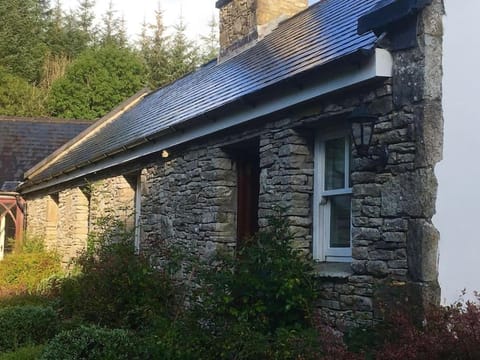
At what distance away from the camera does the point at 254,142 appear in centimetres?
839

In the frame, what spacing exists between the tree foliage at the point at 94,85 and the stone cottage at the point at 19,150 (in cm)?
828

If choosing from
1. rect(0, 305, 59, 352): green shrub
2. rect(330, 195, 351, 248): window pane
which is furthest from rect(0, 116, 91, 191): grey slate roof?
rect(330, 195, 351, 248): window pane

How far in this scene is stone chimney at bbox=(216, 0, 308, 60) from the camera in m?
11.5

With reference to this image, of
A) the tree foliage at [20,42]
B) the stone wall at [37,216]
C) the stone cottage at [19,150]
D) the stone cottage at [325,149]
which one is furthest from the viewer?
the tree foliage at [20,42]

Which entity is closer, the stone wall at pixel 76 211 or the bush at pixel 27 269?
the stone wall at pixel 76 211

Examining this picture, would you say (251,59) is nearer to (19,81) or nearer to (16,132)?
(16,132)

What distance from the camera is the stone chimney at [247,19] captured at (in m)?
11.5

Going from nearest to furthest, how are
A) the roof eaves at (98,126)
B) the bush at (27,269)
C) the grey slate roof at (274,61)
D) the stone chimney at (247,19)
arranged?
the grey slate roof at (274,61) → the stone chimney at (247,19) → the bush at (27,269) → the roof eaves at (98,126)

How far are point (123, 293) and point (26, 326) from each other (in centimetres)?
135

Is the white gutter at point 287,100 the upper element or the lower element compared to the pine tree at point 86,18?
lower

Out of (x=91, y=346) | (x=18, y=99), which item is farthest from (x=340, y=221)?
(x=18, y=99)

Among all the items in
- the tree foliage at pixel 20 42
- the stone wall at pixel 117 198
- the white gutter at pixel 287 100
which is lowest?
the stone wall at pixel 117 198

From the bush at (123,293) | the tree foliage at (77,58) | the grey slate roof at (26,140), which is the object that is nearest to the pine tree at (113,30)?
the tree foliage at (77,58)

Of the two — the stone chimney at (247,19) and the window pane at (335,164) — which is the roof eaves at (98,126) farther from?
the window pane at (335,164)
